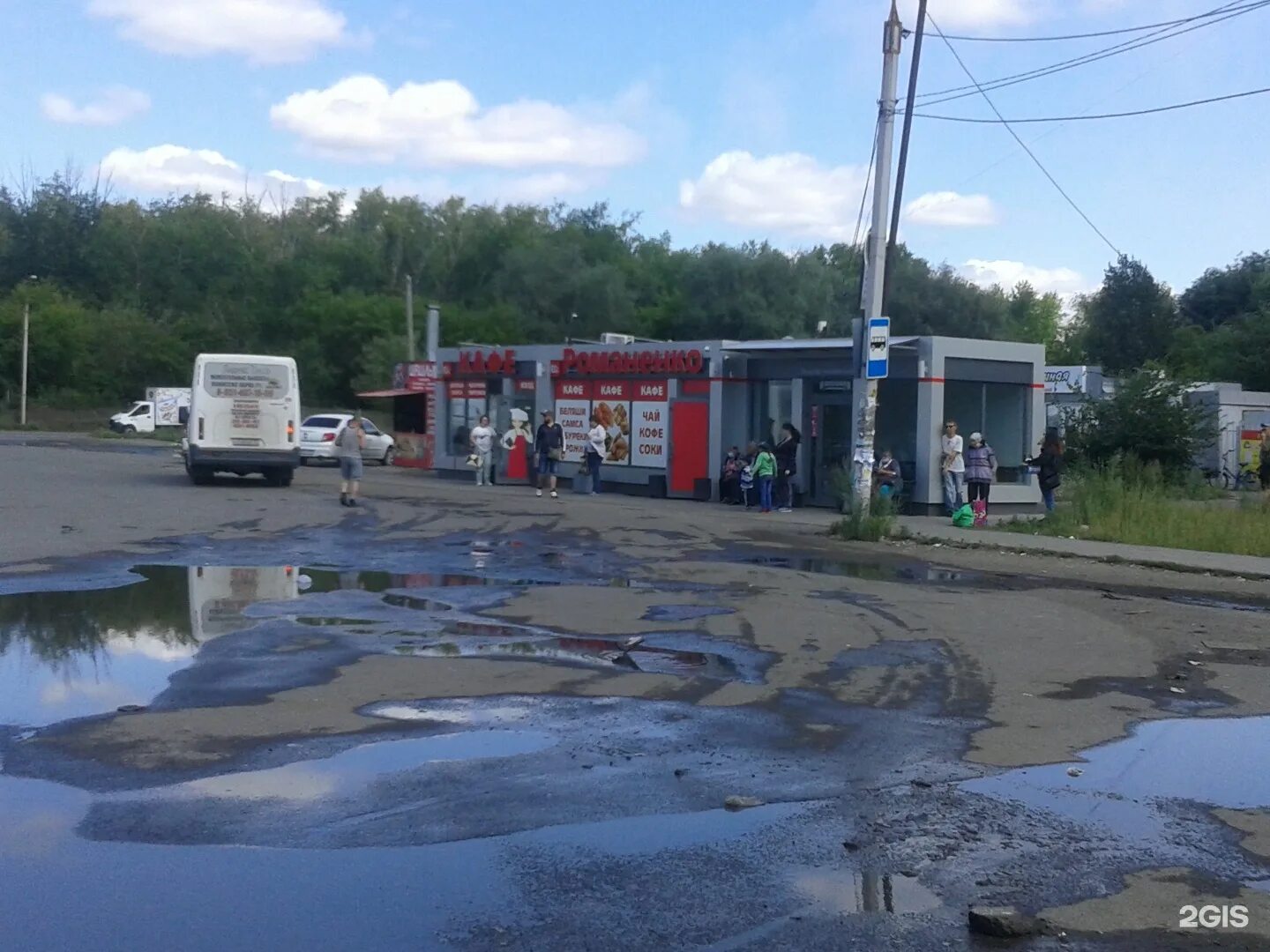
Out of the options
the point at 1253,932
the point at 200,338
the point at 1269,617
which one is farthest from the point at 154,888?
the point at 200,338

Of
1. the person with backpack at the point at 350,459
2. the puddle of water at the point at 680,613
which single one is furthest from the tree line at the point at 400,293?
the puddle of water at the point at 680,613

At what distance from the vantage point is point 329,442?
140 ft

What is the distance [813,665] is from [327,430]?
113ft

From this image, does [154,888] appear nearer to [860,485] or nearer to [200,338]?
[860,485]

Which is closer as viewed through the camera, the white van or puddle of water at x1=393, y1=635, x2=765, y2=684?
puddle of water at x1=393, y1=635, x2=765, y2=684

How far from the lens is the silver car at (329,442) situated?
42656 mm

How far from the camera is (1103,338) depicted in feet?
235

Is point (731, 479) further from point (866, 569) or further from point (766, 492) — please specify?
point (866, 569)

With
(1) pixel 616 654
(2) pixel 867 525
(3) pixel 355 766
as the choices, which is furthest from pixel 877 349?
(3) pixel 355 766

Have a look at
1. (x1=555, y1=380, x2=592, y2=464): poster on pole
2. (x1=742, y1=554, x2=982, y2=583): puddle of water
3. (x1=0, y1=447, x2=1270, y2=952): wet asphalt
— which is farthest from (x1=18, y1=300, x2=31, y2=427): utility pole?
(x1=0, y1=447, x2=1270, y2=952): wet asphalt

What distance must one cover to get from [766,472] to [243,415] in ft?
35.7

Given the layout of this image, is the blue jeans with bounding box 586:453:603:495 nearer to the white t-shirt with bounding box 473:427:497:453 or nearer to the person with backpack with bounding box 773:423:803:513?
the white t-shirt with bounding box 473:427:497:453

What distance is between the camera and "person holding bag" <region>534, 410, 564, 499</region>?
1169 inches

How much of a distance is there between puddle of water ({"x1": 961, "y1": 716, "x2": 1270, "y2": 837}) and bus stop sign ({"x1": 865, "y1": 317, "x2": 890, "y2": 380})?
14.0 meters
